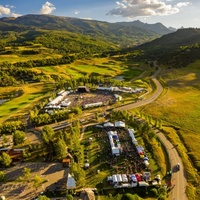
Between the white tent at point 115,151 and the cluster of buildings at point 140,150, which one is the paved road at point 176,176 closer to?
the cluster of buildings at point 140,150

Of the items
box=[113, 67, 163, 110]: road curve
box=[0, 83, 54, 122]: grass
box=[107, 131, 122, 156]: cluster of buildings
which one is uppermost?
box=[113, 67, 163, 110]: road curve

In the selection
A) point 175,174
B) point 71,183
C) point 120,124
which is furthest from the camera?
point 120,124

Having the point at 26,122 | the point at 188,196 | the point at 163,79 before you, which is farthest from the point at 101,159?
the point at 163,79

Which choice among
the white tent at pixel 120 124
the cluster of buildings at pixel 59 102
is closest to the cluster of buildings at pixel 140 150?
the white tent at pixel 120 124

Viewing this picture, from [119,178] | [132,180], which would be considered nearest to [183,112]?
[132,180]

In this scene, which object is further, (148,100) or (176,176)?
(148,100)

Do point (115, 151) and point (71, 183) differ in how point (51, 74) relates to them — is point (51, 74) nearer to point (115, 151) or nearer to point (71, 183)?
point (115, 151)

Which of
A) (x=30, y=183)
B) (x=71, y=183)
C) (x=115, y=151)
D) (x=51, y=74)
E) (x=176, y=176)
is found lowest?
(x=30, y=183)

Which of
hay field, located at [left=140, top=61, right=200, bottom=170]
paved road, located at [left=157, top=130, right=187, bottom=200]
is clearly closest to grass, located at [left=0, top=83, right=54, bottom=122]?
hay field, located at [left=140, top=61, right=200, bottom=170]

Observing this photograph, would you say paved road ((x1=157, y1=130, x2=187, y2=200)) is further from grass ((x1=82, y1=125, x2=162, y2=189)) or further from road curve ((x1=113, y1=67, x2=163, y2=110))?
road curve ((x1=113, y1=67, x2=163, y2=110))

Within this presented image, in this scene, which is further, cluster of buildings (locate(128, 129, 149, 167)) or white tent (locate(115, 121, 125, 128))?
white tent (locate(115, 121, 125, 128))
